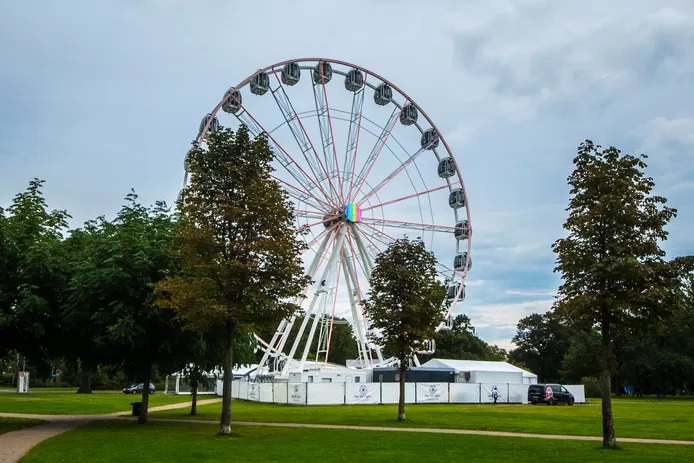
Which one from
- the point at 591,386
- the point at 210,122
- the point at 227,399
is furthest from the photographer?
the point at 591,386

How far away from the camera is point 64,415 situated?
34.1m

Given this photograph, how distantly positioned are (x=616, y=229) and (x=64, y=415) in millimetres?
26175

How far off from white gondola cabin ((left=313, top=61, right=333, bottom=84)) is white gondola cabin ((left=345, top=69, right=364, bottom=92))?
103 centimetres

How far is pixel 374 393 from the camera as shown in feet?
157

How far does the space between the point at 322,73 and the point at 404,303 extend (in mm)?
15845

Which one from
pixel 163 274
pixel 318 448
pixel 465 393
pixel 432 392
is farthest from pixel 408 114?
pixel 318 448

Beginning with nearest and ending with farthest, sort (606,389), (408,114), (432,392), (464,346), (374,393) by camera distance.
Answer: (606,389), (408,114), (374,393), (432,392), (464,346)

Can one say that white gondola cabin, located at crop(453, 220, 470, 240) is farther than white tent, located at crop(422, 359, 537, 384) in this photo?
No

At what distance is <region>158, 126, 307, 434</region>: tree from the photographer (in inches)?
868

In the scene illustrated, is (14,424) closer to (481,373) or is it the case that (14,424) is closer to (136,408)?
(136,408)

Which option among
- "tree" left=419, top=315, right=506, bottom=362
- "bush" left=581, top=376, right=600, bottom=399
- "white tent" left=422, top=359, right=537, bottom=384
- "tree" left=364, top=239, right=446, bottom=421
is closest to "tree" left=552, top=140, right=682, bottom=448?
"tree" left=364, top=239, right=446, bottom=421

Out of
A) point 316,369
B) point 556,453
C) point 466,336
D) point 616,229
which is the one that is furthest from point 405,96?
point 466,336

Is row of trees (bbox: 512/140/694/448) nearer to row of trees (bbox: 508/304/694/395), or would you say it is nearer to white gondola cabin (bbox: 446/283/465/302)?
white gondola cabin (bbox: 446/283/465/302)

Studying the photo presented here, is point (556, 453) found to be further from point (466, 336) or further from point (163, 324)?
point (466, 336)
